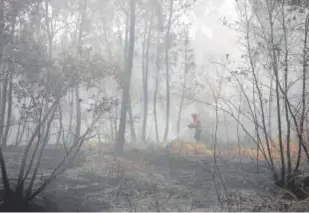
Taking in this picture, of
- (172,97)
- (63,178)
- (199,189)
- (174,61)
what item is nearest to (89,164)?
(63,178)

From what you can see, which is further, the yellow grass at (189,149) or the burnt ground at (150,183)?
the yellow grass at (189,149)

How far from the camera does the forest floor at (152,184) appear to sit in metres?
8.30

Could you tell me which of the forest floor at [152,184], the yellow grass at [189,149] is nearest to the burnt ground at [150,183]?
the forest floor at [152,184]

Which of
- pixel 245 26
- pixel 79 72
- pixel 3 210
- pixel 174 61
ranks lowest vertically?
pixel 3 210

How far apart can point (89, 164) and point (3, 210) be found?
5639 mm

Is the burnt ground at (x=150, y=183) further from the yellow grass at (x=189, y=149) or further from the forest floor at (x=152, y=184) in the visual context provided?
the yellow grass at (x=189, y=149)

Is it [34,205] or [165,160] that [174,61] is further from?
[34,205]

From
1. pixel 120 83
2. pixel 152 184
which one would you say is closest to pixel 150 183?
pixel 152 184

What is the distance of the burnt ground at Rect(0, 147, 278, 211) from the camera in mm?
8328

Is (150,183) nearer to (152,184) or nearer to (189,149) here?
(152,184)

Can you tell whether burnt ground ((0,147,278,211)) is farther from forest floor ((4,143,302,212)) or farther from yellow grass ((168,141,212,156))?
yellow grass ((168,141,212,156))

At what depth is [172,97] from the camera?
49.6 metres

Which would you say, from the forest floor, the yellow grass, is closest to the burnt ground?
the forest floor

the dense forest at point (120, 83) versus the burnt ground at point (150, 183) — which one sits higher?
the dense forest at point (120, 83)
